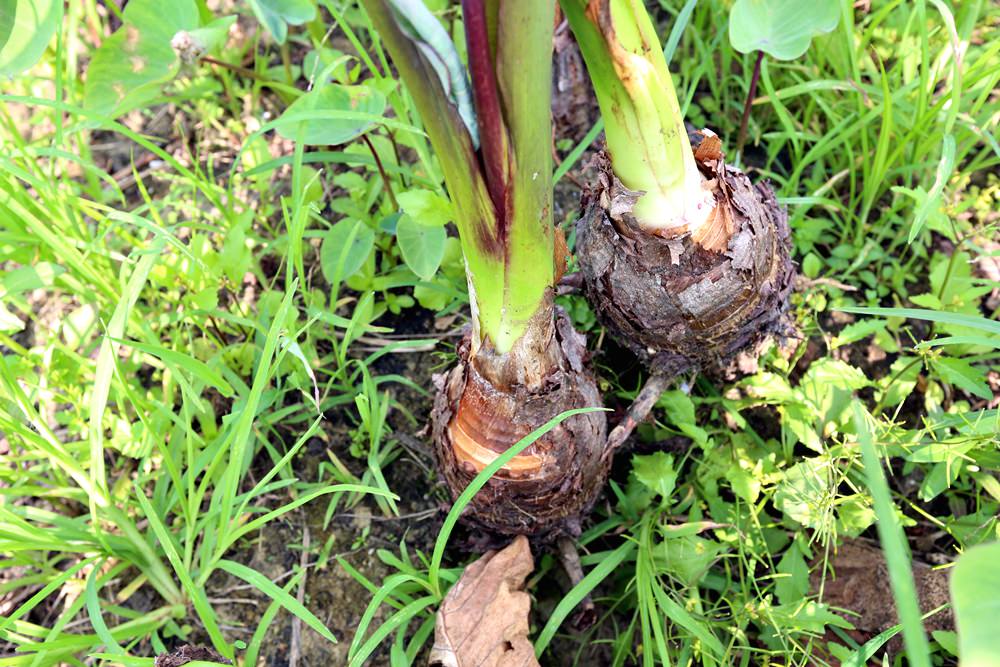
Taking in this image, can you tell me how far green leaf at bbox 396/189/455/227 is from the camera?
1.17 meters

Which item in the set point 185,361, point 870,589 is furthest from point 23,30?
point 870,589

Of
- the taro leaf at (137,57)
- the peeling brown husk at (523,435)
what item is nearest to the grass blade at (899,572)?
the peeling brown husk at (523,435)

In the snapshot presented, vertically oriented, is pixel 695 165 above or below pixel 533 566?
above

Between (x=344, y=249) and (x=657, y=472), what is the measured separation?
0.70m

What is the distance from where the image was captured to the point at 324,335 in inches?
59.5

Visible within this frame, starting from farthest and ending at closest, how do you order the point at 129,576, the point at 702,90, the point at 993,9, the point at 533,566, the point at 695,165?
the point at 702,90
the point at 993,9
the point at 129,576
the point at 533,566
the point at 695,165

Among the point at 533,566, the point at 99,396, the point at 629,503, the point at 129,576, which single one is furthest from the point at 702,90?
the point at 129,576

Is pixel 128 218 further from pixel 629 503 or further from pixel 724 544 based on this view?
pixel 724 544

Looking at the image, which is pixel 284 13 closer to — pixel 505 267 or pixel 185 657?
pixel 505 267

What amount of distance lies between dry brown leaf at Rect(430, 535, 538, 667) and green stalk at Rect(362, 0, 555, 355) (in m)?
0.40

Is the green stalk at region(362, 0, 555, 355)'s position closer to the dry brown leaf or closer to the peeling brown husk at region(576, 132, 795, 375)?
the peeling brown husk at region(576, 132, 795, 375)

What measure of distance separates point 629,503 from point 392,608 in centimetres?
46

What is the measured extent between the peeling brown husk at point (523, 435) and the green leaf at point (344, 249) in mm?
349

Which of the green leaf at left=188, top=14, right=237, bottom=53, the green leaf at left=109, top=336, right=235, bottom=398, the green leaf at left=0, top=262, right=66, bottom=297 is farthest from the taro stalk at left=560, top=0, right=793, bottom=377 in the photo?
the green leaf at left=0, top=262, right=66, bottom=297
